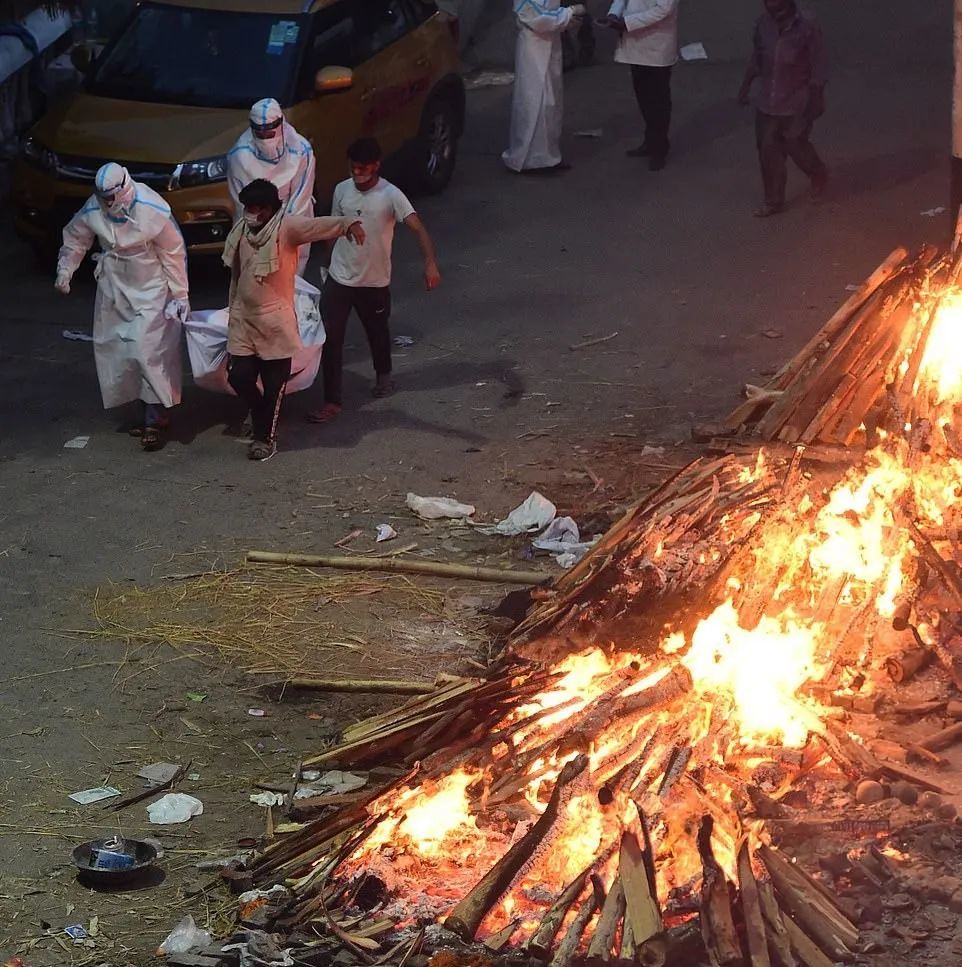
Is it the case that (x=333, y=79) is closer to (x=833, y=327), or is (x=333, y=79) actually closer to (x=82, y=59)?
(x=82, y=59)

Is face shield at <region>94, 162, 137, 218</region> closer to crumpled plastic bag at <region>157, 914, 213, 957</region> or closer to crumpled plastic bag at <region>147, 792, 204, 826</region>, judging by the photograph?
crumpled plastic bag at <region>147, 792, 204, 826</region>

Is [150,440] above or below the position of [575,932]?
below

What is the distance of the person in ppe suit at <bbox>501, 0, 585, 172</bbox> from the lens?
53.2 feet

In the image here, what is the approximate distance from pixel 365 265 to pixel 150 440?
1.78m

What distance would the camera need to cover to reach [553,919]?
5125 mm

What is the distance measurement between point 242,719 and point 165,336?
383 cm

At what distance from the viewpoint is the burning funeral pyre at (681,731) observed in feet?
17.1

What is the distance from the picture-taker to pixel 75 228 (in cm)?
1009

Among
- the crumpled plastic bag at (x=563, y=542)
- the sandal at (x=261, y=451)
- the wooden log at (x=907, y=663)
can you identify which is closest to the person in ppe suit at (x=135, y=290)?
the sandal at (x=261, y=451)

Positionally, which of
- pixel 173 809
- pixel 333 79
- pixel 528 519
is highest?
pixel 333 79

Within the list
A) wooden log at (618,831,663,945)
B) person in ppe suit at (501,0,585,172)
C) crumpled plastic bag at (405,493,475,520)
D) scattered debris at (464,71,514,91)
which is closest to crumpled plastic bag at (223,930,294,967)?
wooden log at (618,831,663,945)

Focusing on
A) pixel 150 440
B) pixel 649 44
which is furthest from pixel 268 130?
pixel 649 44

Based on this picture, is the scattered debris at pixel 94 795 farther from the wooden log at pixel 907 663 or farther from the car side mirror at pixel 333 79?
the car side mirror at pixel 333 79

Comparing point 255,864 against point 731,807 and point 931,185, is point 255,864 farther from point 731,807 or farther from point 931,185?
point 931,185
